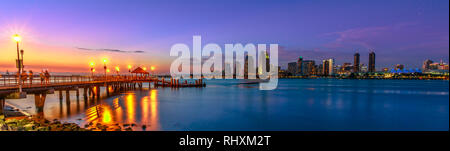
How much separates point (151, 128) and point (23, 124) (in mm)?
7195

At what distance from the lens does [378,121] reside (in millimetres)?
18516

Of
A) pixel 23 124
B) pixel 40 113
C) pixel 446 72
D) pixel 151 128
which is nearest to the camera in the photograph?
pixel 23 124
